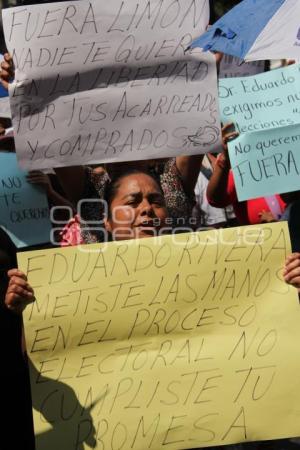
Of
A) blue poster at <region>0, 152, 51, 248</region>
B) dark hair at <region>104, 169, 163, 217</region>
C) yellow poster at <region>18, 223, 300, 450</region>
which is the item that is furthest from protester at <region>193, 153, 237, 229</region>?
yellow poster at <region>18, 223, 300, 450</region>

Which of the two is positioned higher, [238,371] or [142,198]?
[142,198]

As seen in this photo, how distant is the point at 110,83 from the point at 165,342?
2.83 ft

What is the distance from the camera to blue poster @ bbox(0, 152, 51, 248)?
3055 mm

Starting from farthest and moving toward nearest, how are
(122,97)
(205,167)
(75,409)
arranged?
(205,167) < (122,97) < (75,409)

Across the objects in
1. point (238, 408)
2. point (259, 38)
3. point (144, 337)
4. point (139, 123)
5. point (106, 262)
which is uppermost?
point (259, 38)

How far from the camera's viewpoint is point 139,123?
2.77m

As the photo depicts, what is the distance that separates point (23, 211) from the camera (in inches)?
121

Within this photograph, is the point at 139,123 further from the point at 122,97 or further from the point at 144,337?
the point at 144,337

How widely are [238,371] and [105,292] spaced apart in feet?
1.58

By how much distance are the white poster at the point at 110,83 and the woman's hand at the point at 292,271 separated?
1.53ft

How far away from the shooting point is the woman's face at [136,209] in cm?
282

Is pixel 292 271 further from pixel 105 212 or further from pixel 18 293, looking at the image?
pixel 18 293

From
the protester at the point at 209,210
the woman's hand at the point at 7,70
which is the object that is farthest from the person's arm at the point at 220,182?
the woman's hand at the point at 7,70

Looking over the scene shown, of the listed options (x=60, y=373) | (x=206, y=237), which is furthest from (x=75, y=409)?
(x=206, y=237)
